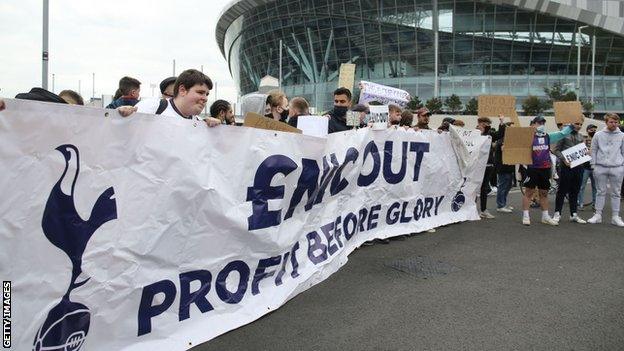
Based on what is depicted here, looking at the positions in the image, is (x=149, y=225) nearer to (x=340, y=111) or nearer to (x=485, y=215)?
(x=340, y=111)

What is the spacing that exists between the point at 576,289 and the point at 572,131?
479cm

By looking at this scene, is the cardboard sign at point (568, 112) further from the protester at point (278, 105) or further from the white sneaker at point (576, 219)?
the protester at point (278, 105)

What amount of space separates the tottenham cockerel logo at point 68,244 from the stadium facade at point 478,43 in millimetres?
48710

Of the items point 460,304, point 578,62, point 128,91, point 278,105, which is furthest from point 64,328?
point 578,62

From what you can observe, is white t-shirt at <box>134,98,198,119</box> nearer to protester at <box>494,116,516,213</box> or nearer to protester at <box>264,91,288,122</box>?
protester at <box>264,91,288,122</box>

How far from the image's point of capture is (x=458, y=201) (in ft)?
26.0

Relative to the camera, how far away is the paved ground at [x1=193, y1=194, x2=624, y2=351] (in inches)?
131

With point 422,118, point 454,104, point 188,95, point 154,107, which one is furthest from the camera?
point 454,104

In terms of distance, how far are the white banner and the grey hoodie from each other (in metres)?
5.71

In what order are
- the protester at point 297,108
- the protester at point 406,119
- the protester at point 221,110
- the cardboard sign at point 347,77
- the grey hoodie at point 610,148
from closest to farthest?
the protester at point 297,108 → the protester at point 221,110 → the protester at point 406,119 → the grey hoodie at point 610,148 → the cardboard sign at point 347,77

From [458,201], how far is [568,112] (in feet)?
8.14

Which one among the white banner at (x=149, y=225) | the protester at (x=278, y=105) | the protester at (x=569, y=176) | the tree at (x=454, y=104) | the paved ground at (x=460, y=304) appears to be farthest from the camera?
the tree at (x=454, y=104)

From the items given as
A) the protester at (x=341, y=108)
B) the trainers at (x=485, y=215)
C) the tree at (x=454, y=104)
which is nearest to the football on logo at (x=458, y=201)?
the trainers at (x=485, y=215)

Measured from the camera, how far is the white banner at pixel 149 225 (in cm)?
247
